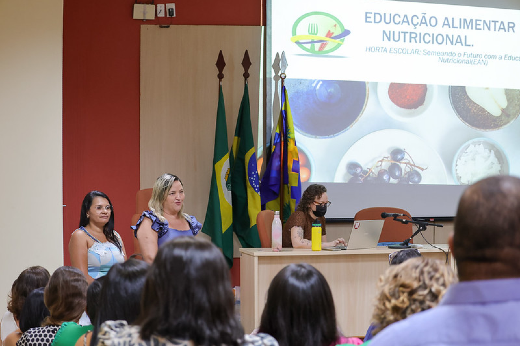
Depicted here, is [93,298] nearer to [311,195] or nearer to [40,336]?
[40,336]

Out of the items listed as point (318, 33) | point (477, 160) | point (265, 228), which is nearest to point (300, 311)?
point (265, 228)

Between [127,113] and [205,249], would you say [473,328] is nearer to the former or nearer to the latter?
[205,249]

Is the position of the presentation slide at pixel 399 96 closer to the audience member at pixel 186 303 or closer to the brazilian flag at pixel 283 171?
the brazilian flag at pixel 283 171

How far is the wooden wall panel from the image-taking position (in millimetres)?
5262

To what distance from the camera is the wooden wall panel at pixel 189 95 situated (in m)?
5.26

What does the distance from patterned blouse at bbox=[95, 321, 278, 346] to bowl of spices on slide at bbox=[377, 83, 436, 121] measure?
4570mm

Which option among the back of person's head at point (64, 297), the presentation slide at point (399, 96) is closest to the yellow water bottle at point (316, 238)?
the presentation slide at point (399, 96)

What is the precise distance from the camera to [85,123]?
203 inches

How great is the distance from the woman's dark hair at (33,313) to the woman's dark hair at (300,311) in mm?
1108

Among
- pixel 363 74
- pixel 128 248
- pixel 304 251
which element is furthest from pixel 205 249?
pixel 363 74

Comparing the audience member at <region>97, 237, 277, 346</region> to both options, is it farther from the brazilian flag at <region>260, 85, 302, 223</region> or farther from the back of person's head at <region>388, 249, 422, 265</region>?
the brazilian flag at <region>260, 85, 302, 223</region>

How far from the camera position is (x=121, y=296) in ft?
5.18

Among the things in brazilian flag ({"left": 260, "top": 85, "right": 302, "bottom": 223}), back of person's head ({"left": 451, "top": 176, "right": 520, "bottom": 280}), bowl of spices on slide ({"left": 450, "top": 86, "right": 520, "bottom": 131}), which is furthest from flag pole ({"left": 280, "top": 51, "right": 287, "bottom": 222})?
back of person's head ({"left": 451, "top": 176, "right": 520, "bottom": 280})

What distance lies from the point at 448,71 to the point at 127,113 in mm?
3073
